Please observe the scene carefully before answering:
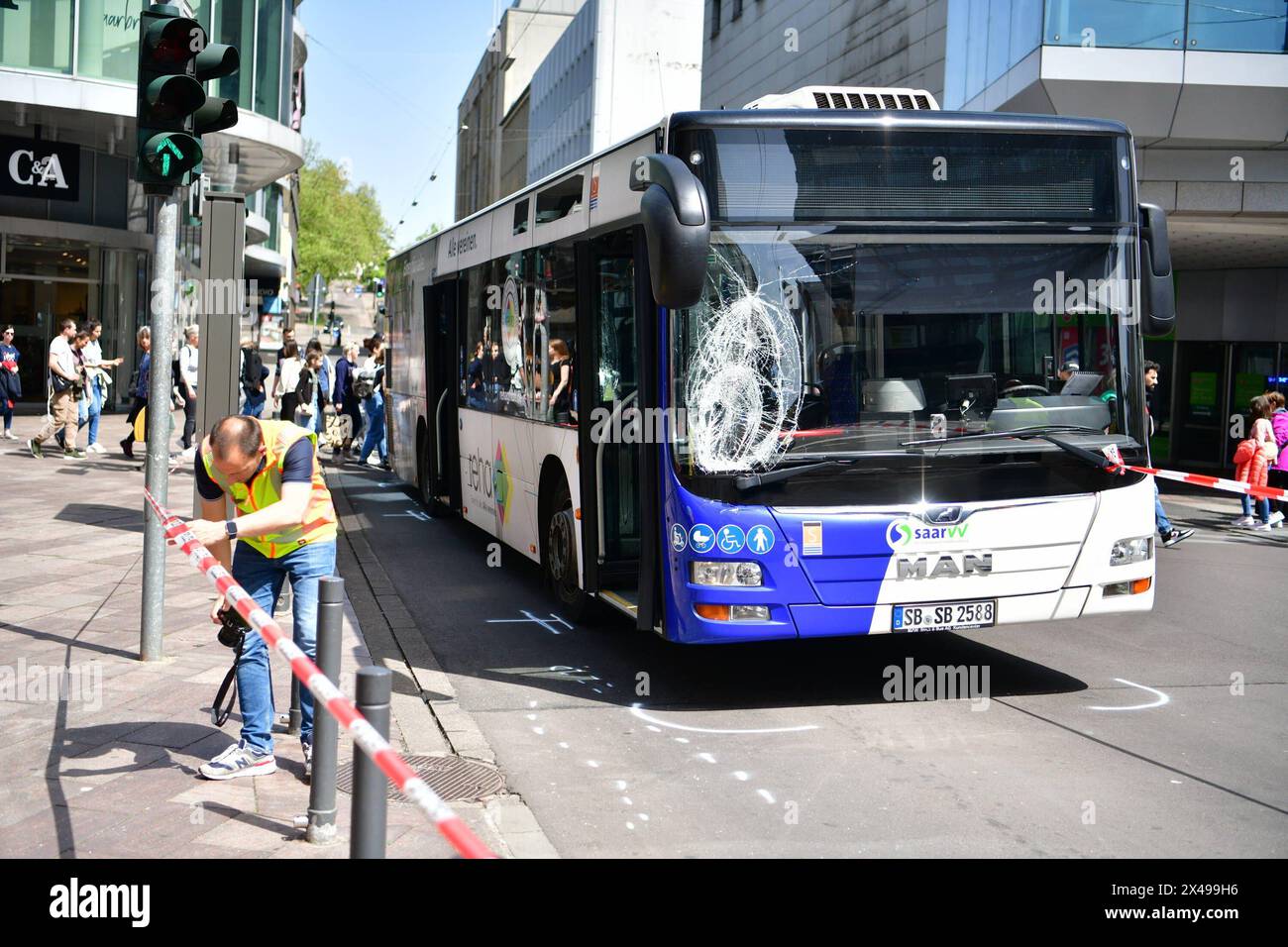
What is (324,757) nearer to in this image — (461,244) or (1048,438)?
(1048,438)

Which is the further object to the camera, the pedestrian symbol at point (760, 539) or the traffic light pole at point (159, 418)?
the traffic light pole at point (159, 418)

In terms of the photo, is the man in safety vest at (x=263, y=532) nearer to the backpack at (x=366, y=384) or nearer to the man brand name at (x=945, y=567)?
the man brand name at (x=945, y=567)

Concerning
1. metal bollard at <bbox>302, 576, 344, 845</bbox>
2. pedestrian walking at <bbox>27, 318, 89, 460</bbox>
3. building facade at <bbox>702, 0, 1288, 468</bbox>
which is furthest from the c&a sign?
metal bollard at <bbox>302, 576, 344, 845</bbox>

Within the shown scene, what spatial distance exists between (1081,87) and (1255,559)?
7.57 m

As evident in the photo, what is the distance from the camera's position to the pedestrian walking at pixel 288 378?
20.2 metres

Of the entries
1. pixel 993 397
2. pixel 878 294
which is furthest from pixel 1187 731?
pixel 878 294

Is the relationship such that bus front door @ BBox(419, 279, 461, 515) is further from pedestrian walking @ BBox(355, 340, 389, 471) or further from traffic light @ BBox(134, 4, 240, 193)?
pedestrian walking @ BBox(355, 340, 389, 471)

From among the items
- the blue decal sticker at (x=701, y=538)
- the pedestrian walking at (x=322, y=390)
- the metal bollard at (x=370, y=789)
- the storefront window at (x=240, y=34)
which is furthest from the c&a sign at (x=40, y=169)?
the metal bollard at (x=370, y=789)

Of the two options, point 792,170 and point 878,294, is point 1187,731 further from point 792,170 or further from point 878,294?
point 792,170

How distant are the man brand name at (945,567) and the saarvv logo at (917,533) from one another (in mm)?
83

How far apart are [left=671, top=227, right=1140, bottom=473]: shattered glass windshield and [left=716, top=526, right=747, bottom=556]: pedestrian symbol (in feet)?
1.01

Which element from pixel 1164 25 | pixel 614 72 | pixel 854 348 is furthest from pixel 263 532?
pixel 614 72

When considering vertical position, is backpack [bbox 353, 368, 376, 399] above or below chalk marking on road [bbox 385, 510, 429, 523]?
above

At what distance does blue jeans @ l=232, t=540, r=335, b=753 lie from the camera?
18.7 ft
